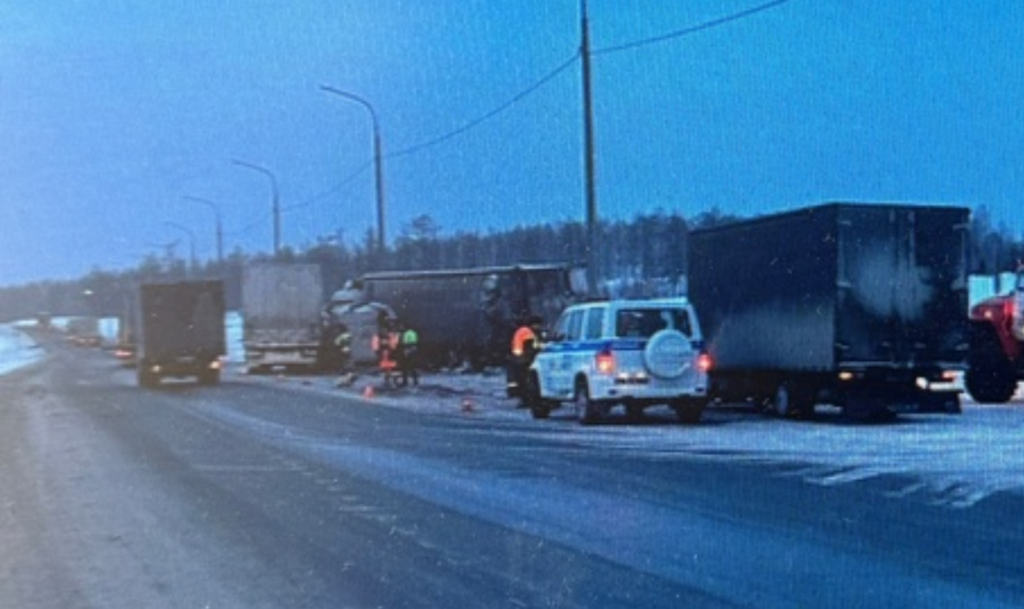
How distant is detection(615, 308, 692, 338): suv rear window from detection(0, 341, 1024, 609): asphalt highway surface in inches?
104

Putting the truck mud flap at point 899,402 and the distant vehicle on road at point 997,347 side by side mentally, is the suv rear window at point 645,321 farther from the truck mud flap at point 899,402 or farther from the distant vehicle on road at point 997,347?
the distant vehicle on road at point 997,347

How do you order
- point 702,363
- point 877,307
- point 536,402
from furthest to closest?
point 536,402, point 702,363, point 877,307

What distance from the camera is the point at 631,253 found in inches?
4055

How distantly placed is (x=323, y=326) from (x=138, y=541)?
40.3 metres

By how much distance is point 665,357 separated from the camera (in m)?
23.6

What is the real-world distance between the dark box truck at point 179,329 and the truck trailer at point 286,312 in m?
6.29

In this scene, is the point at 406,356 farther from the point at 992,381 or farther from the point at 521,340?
the point at 992,381

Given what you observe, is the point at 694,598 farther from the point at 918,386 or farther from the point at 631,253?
the point at 631,253

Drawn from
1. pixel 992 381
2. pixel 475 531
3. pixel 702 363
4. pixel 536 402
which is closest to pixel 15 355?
pixel 536 402

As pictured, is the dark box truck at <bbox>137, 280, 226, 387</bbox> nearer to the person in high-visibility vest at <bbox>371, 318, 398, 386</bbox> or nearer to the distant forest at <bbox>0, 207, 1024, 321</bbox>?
the person in high-visibility vest at <bbox>371, 318, 398, 386</bbox>

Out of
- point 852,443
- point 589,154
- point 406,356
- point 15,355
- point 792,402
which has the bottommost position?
point 15,355

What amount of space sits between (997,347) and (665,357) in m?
7.58

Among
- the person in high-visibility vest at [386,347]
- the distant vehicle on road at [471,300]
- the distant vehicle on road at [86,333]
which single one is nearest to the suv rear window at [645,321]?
the person in high-visibility vest at [386,347]

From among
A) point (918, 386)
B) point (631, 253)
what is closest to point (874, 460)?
point (918, 386)
